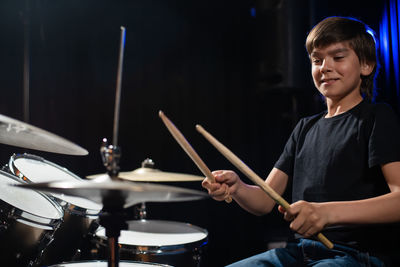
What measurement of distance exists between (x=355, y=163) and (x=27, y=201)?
0.94 metres

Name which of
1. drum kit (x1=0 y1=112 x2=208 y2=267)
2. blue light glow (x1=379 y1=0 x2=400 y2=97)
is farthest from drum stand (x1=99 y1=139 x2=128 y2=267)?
blue light glow (x1=379 y1=0 x2=400 y2=97)

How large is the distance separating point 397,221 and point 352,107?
348mm

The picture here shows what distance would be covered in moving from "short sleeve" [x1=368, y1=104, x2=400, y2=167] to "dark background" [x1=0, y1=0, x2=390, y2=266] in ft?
3.81

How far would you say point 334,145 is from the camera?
1.10 m

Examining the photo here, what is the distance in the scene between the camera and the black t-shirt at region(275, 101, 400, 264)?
0.99 m

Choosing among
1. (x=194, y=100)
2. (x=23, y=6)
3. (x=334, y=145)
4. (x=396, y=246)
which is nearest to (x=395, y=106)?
(x=334, y=145)

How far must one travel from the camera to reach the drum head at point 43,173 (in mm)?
1345

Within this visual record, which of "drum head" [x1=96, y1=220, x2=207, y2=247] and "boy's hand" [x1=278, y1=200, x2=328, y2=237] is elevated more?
"boy's hand" [x1=278, y1=200, x2=328, y2=237]

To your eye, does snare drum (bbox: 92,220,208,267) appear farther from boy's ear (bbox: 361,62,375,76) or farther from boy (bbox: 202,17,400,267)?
boy's ear (bbox: 361,62,375,76)

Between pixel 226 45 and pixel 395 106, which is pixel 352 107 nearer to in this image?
pixel 395 106

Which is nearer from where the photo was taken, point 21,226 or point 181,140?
point 181,140

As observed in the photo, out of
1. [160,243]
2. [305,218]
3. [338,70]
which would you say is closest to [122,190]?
[305,218]

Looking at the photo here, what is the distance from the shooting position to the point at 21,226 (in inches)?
43.5

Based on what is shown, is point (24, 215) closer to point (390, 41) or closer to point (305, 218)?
point (305, 218)
